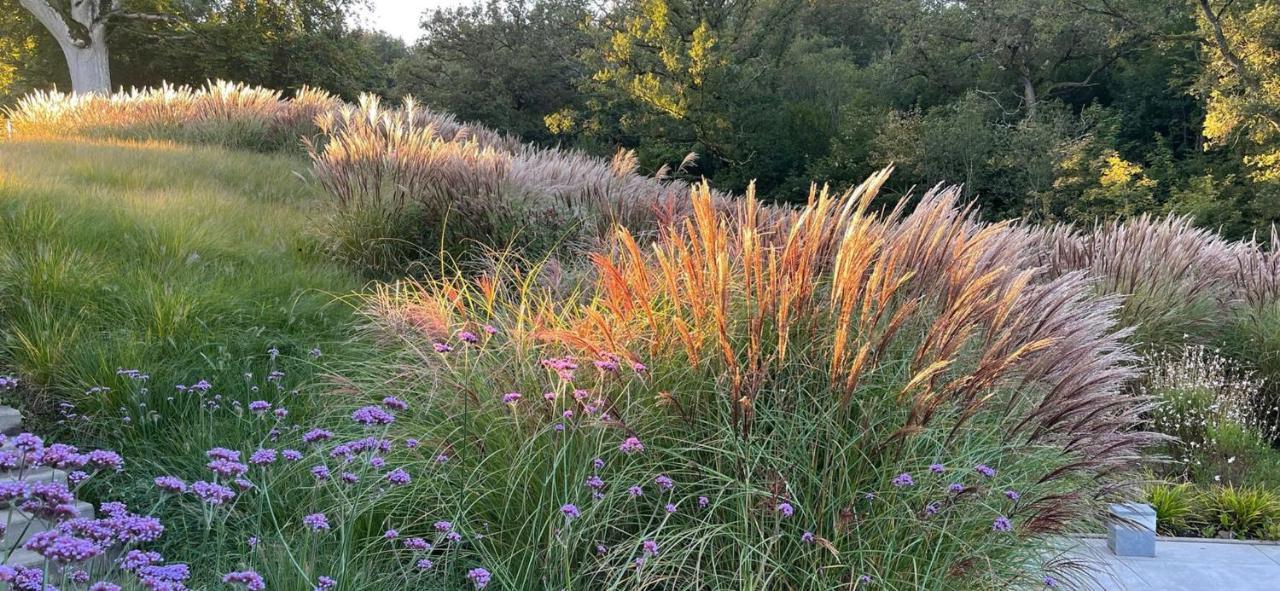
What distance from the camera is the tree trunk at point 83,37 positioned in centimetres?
1892

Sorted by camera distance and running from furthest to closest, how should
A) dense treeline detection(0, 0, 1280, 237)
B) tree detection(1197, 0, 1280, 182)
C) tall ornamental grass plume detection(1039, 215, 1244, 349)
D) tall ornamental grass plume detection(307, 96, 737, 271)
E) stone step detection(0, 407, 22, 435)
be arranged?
dense treeline detection(0, 0, 1280, 237) → tree detection(1197, 0, 1280, 182) → tall ornamental grass plume detection(1039, 215, 1244, 349) → tall ornamental grass plume detection(307, 96, 737, 271) → stone step detection(0, 407, 22, 435)

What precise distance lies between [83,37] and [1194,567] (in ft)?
76.3

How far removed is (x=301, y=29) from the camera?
24.3m

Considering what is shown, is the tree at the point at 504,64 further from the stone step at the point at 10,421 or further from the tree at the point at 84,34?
the stone step at the point at 10,421

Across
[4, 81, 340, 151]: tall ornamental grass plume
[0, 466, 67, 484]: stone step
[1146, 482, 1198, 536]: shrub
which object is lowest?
[1146, 482, 1198, 536]: shrub

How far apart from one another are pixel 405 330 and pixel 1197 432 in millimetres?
4772

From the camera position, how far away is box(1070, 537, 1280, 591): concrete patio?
129 inches

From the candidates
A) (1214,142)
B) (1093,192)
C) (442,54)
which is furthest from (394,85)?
(1214,142)

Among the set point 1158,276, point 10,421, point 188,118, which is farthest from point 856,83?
point 10,421

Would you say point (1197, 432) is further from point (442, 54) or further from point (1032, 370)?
point (442, 54)

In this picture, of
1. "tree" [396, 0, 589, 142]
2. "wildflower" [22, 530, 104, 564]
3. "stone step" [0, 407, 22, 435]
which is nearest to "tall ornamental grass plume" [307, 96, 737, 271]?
"stone step" [0, 407, 22, 435]

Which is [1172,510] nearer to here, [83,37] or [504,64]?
[83,37]

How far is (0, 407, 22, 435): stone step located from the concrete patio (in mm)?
3885

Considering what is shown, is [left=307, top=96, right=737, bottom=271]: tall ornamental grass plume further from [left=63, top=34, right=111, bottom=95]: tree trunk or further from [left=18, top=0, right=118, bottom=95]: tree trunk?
[left=63, top=34, right=111, bottom=95]: tree trunk
